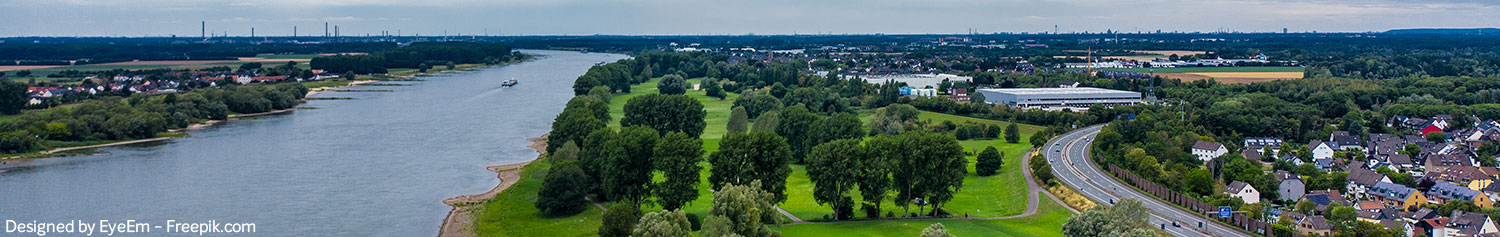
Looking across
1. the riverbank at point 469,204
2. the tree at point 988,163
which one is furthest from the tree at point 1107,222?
the tree at point 988,163

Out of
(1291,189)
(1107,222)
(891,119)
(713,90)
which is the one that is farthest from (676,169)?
(713,90)

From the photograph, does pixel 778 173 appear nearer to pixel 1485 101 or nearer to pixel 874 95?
pixel 874 95

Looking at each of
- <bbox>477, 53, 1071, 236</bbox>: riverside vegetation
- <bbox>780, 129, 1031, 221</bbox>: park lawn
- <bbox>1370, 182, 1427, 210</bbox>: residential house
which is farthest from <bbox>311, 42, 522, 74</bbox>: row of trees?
<bbox>1370, 182, 1427, 210</bbox>: residential house

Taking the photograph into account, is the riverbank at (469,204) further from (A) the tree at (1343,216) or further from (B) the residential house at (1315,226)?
(A) the tree at (1343,216)

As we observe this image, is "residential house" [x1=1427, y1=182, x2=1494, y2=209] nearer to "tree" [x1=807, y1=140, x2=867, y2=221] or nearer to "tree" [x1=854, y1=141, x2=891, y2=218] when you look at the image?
"tree" [x1=854, y1=141, x2=891, y2=218]

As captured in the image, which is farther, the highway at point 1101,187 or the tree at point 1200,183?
the tree at point 1200,183

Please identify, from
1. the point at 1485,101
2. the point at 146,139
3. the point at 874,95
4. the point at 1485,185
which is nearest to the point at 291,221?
the point at 146,139
